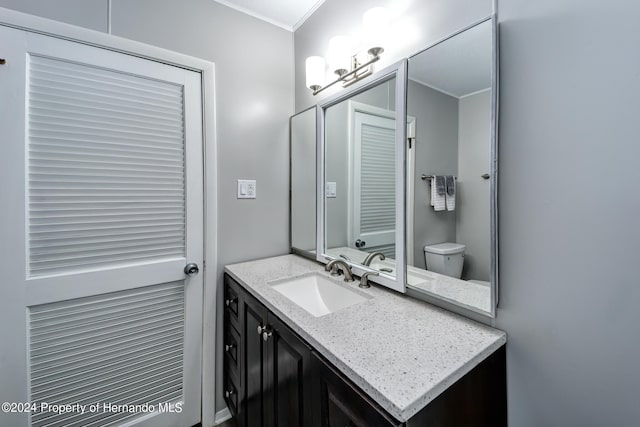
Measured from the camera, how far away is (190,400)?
4.92 feet

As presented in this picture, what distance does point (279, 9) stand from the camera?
5.41 ft

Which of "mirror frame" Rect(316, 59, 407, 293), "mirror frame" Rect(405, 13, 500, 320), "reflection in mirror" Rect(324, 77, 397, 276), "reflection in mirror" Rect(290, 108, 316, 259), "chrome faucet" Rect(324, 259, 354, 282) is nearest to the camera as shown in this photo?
"mirror frame" Rect(405, 13, 500, 320)

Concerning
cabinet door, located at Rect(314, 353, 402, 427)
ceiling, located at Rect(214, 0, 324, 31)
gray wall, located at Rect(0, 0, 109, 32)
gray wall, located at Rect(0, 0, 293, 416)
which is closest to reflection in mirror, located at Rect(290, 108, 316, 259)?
gray wall, located at Rect(0, 0, 293, 416)

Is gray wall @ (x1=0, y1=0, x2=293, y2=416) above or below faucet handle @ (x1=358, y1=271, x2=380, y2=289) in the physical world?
above

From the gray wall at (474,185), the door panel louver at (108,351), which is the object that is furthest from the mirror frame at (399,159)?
the door panel louver at (108,351)

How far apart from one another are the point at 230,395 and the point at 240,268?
732mm

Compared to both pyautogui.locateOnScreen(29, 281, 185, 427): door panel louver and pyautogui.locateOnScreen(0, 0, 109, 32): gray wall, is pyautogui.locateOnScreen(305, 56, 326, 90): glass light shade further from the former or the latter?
pyautogui.locateOnScreen(29, 281, 185, 427): door panel louver

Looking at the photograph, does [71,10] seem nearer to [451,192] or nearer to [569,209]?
[451,192]

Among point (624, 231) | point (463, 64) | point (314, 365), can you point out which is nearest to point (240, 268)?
point (314, 365)

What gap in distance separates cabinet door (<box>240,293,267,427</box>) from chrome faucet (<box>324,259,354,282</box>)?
0.43 metres

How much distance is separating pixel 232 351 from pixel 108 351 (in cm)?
59

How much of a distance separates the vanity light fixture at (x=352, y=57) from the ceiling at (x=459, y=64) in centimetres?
21

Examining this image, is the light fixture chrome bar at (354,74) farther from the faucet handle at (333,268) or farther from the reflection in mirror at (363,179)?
the faucet handle at (333,268)

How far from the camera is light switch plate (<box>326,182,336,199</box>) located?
155cm
